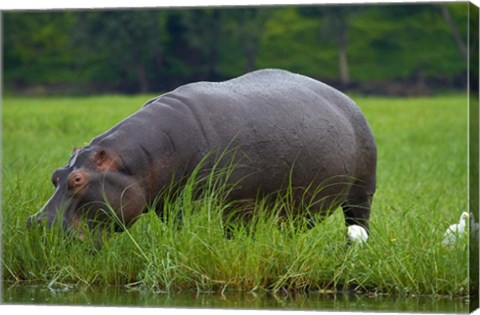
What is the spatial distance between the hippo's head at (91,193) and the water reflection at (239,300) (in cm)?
35

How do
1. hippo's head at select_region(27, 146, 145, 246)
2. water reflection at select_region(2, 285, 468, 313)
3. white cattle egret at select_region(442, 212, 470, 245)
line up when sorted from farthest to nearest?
white cattle egret at select_region(442, 212, 470, 245), hippo's head at select_region(27, 146, 145, 246), water reflection at select_region(2, 285, 468, 313)

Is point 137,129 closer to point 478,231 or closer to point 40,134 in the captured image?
point 478,231

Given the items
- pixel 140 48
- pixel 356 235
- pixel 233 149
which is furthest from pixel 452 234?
pixel 140 48

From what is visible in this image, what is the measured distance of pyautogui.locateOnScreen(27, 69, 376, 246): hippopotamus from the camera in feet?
20.4

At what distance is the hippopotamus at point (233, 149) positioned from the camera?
623cm

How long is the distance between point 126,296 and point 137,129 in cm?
87

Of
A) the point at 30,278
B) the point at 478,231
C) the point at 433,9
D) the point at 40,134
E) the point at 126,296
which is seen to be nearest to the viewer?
the point at 478,231

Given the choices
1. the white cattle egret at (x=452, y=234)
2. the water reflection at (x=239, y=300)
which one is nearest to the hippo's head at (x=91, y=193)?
the water reflection at (x=239, y=300)

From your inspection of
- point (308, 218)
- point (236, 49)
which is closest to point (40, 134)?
point (236, 49)

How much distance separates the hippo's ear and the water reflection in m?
0.66

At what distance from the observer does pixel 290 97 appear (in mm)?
7027

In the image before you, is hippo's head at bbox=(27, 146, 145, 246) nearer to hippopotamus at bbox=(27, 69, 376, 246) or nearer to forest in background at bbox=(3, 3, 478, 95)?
hippopotamus at bbox=(27, 69, 376, 246)

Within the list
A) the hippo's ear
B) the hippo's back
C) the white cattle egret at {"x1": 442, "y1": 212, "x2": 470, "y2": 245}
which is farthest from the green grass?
the hippo's ear

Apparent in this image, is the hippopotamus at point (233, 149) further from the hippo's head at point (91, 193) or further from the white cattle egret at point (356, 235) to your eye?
the white cattle egret at point (356, 235)
